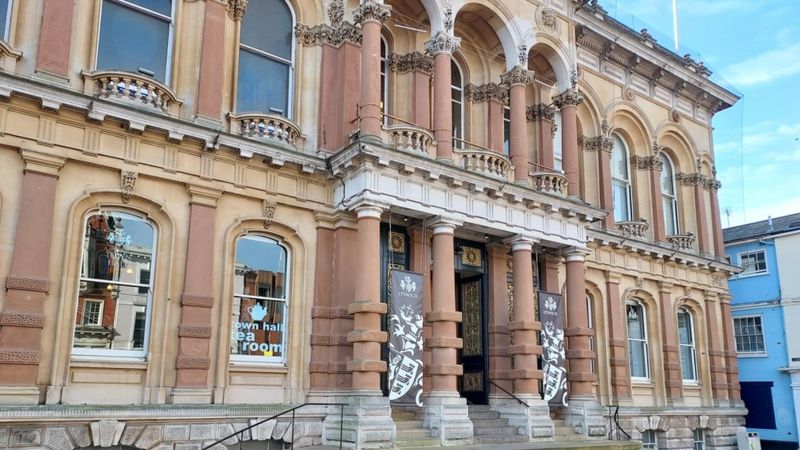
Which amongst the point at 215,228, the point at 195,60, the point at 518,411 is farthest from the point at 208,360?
the point at 518,411

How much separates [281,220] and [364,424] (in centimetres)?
457

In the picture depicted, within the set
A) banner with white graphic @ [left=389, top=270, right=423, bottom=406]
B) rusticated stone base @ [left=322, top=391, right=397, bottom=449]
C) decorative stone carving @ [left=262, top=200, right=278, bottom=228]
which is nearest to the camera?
rusticated stone base @ [left=322, top=391, right=397, bottom=449]

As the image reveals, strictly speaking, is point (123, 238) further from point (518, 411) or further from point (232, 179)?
point (518, 411)

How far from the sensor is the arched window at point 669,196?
25562mm

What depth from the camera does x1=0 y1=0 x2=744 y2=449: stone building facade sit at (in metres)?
11.9

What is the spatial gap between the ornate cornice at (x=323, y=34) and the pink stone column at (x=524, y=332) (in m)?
6.35

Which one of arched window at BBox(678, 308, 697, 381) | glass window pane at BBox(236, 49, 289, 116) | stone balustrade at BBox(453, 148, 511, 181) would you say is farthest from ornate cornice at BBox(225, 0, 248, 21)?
arched window at BBox(678, 308, 697, 381)

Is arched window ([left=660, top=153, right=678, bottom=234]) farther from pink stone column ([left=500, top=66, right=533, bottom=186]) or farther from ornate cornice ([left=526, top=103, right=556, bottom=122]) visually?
pink stone column ([left=500, top=66, right=533, bottom=186])

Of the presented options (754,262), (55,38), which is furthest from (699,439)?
(55,38)

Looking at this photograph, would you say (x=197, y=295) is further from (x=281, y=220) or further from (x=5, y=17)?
(x=5, y=17)

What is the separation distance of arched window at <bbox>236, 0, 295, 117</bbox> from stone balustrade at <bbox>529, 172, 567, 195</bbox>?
6.78m

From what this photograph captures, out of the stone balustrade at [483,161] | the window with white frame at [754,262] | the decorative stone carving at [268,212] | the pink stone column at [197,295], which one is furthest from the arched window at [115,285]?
the window with white frame at [754,262]

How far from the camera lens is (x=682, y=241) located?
80.6 ft

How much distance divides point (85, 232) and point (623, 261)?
1605 cm
